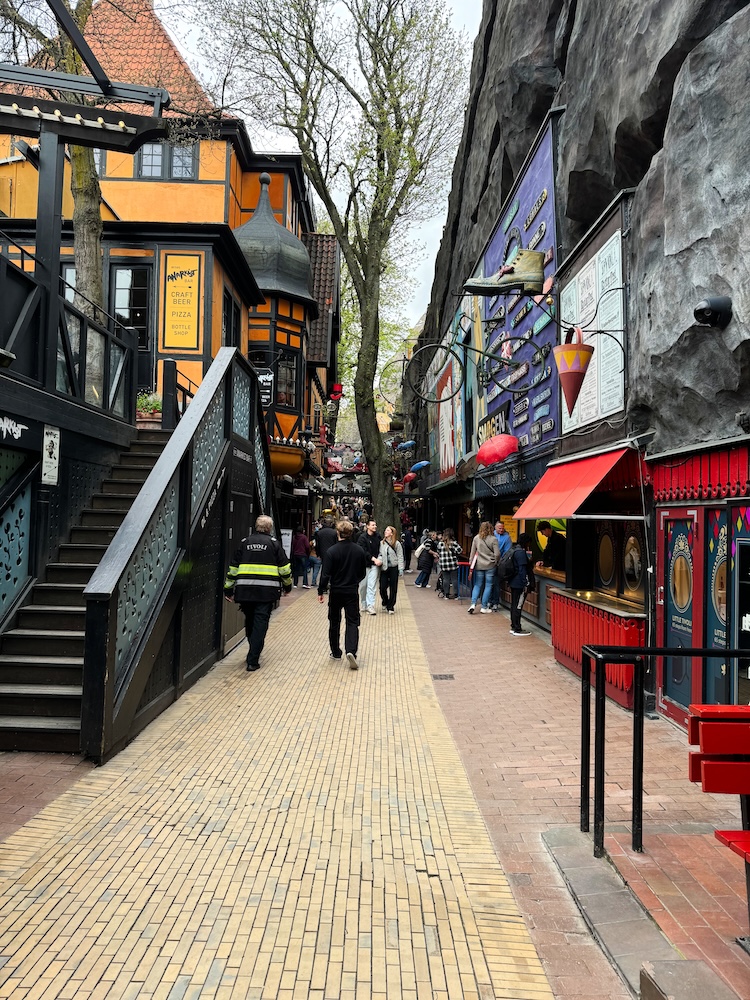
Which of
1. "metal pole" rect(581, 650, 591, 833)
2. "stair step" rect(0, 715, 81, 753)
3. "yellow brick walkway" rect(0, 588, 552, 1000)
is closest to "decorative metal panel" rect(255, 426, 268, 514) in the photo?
"yellow brick walkway" rect(0, 588, 552, 1000)

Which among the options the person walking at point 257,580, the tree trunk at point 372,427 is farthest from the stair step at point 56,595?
the tree trunk at point 372,427

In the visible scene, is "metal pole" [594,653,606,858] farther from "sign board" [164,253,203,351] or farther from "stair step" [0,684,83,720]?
"sign board" [164,253,203,351]

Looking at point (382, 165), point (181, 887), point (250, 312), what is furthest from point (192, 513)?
point (382, 165)

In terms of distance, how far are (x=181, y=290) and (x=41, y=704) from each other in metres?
13.6

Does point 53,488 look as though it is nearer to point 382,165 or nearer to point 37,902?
point 37,902

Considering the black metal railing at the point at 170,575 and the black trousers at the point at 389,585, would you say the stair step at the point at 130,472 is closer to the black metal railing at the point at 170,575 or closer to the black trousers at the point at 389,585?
the black metal railing at the point at 170,575

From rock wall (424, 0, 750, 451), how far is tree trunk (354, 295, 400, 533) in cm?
1170

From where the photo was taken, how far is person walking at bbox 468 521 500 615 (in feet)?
44.0

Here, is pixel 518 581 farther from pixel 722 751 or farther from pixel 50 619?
pixel 722 751

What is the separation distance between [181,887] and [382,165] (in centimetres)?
2269

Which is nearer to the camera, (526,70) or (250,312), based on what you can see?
(526,70)

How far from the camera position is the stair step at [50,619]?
20.6 ft

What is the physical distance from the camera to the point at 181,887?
345 cm

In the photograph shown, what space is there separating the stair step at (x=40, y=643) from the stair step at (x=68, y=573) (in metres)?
0.91
